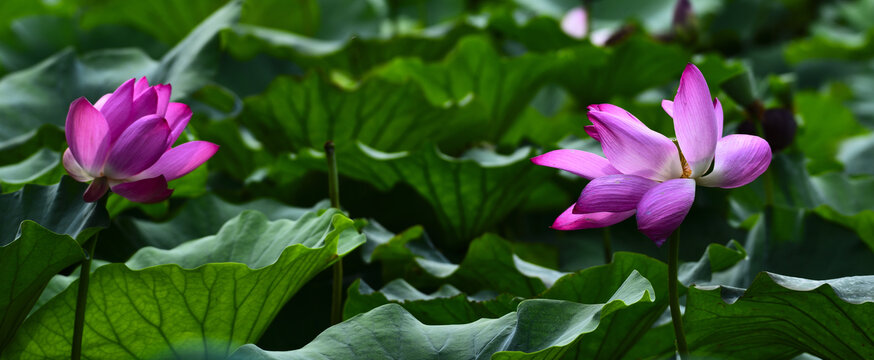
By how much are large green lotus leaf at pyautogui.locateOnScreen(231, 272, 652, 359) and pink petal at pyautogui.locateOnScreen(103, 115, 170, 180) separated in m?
0.20

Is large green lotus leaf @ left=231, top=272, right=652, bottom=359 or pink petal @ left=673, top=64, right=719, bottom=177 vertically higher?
pink petal @ left=673, top=64, right=719, bottom=177

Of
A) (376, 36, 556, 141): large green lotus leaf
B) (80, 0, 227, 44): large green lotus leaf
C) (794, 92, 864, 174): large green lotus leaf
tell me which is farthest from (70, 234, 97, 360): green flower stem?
(794, 92, 864, 174): large green lotus leaf

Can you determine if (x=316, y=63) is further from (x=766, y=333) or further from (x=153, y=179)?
(x=766, y=333)

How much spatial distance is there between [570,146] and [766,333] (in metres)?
0.41

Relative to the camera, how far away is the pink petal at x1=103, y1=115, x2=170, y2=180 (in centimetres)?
68

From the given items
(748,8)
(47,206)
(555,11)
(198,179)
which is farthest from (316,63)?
(748,8)

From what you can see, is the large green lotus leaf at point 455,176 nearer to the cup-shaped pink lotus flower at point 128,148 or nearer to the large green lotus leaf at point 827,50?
the cup-shaped pink lotus flower at point 128,148

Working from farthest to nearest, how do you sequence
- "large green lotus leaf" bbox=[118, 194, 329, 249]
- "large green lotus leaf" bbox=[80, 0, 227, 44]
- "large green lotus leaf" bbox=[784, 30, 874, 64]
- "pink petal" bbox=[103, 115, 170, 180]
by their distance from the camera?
"large green lotus leaf" bbox=[784, 30, 874, 64], "large green lotus leaf" bbox=[80, 0, 227, 44], "large green lotus leaf" bbox=[118, 194, 329, 249], "pink petal" bbox=[103, 115, 170, 180]

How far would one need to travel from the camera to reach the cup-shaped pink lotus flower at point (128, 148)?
2.23 ft

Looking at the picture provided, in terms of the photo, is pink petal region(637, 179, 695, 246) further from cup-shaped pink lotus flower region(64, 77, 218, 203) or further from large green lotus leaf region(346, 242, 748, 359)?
cup-shaped pink lotus flower region(64, 77, 218, 203)

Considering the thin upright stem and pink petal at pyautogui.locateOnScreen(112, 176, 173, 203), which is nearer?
pink petal at pyautogui.locateOnScreen(112, 176, 173, 203)

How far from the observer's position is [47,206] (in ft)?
2.60

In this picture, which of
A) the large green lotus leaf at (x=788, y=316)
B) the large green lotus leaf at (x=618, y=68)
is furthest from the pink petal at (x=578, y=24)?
the large green lotus leaf at (x=788, y=316)

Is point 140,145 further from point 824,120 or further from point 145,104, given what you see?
point 824,120
